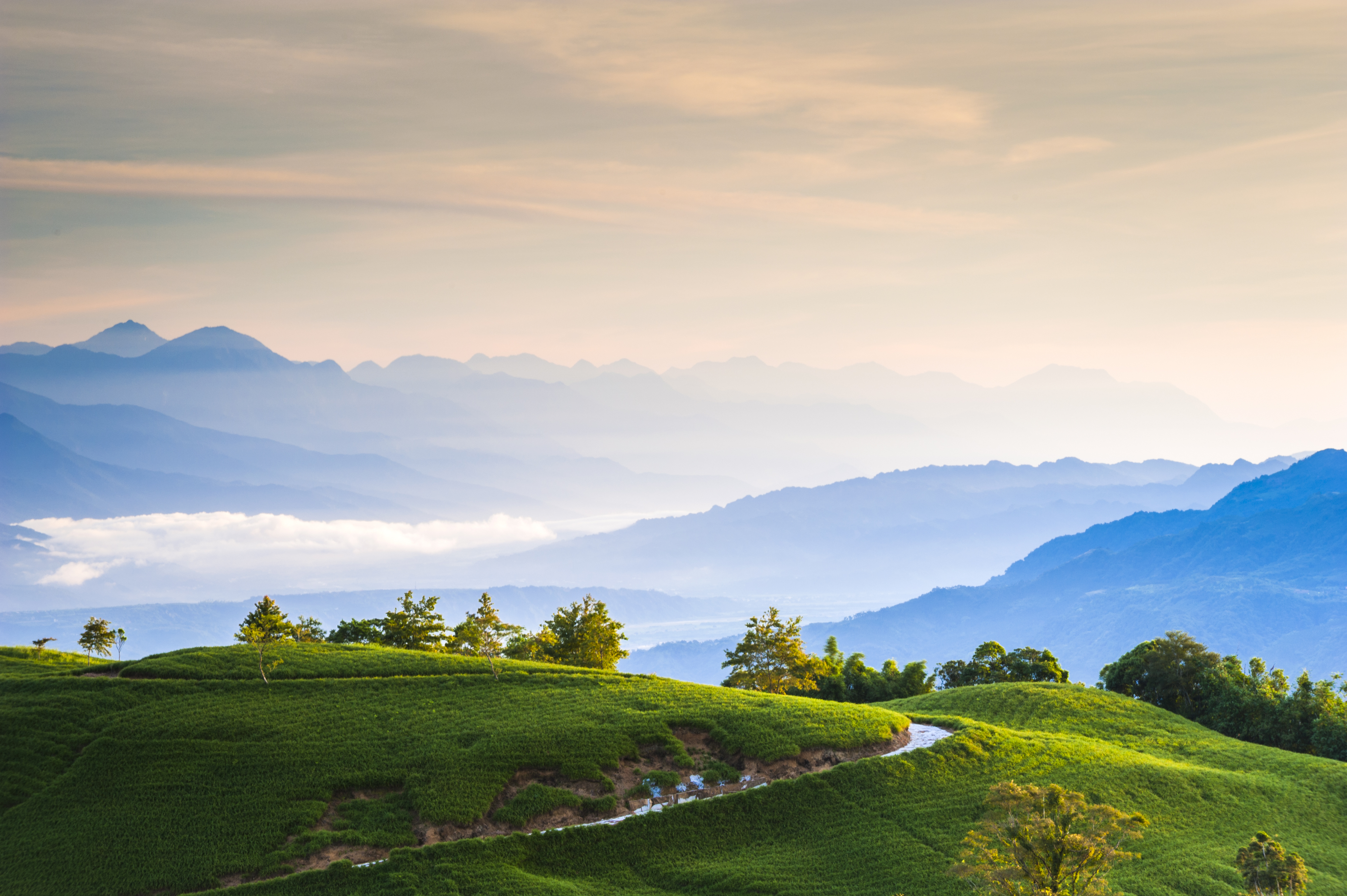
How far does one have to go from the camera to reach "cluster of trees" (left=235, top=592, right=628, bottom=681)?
97.2 m

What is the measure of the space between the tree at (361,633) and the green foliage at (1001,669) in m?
68.0

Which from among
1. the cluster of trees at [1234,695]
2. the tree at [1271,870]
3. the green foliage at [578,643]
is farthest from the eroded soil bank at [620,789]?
the cluster of trees at [1234,695]

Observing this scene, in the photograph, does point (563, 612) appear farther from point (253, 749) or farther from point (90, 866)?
point (90, 866)

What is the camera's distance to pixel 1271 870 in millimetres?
46625

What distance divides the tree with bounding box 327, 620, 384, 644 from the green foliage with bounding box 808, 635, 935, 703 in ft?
163

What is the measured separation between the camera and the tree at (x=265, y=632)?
6938cm

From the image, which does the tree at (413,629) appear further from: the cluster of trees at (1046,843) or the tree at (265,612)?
the cluster of trees at (1046,843)

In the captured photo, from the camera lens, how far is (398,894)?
4406 cm

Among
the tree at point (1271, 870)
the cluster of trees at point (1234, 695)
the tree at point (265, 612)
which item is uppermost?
the tree at point (265, 612)

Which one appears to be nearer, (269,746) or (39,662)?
(269,746)

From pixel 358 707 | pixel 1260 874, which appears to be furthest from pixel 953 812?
pixel 358 707

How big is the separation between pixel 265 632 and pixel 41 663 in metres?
19.9

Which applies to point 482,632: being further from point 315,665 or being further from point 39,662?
point 39,662

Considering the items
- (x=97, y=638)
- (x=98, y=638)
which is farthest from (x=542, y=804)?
(x=97, y=638)
